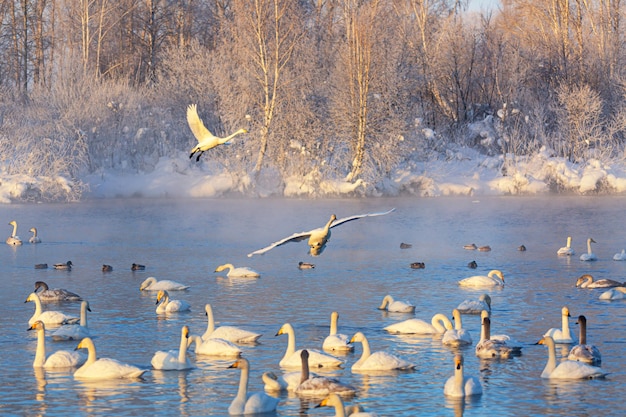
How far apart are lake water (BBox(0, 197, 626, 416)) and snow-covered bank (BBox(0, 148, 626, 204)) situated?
5.86 metres

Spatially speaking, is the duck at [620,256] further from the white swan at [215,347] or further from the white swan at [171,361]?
the white swan at [171,361]

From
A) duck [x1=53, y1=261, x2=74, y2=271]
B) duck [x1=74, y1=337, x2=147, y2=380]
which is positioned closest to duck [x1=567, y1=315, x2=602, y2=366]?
duck [x1=74, y1=337, x2=147, y2=380]

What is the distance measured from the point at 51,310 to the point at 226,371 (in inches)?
237

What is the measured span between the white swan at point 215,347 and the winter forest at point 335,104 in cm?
3161

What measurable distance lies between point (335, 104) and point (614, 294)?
32.4 metres

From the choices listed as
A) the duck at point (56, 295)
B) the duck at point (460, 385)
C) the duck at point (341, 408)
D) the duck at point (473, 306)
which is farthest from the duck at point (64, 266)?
the duck at point (341, 408)

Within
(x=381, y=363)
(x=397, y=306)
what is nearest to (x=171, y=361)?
(x=381, y=363)

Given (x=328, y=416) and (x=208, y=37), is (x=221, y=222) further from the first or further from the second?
(x=208, y=37)

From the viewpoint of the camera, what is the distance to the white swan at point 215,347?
48.6 feet

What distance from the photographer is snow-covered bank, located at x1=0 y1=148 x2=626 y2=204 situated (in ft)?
161

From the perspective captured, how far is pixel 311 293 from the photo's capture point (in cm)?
Result: 2077

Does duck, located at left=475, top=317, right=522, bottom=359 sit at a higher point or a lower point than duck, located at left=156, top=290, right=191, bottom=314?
lower

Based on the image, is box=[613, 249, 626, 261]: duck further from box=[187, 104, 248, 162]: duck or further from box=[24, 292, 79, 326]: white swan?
box=[24, 292, 79, 326]: white swan

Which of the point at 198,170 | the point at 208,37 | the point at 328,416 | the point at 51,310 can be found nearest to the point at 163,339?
the point at 51,310
